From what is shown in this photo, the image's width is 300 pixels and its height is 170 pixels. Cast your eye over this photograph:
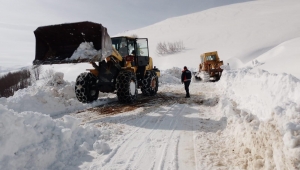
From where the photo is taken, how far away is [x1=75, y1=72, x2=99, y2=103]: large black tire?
27.7 ft

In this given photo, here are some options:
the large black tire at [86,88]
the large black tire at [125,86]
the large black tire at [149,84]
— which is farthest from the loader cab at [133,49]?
the large black tire at [86,88]

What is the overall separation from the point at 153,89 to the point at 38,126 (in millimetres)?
7211

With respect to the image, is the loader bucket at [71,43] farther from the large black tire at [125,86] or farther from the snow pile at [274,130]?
the snow pile at [274,130]

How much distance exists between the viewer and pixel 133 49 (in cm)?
979

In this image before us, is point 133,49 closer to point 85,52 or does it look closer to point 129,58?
point 129,58

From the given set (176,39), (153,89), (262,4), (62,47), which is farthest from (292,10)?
(62,47)

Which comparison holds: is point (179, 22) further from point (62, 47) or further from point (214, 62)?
point (62, 47)

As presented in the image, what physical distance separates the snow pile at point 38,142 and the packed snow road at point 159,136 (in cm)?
36

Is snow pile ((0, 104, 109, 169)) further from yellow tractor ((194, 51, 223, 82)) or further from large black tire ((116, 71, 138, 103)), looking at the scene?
yellow tractor ((194, 51, 223, 82))

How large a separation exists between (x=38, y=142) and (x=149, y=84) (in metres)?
6.79

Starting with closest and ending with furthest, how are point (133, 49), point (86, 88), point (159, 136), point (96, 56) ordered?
point (159, 136)
point (96, 56)
point (86, 88)
point (133, 49)

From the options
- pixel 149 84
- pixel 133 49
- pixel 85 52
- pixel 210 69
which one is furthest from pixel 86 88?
pixel 210 69

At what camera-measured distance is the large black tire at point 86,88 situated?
845 centimetres

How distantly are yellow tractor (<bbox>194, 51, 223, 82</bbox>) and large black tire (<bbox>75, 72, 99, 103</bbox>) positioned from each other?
11666 mm
